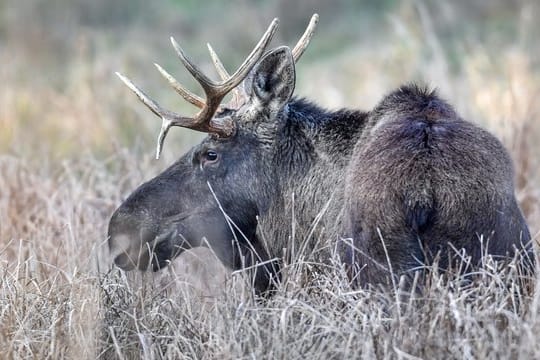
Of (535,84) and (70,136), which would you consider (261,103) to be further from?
(535,84)

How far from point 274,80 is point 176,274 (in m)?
1.05

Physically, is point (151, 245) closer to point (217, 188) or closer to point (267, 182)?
point (217, 188)

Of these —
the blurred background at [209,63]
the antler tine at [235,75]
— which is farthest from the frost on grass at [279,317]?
the blurred background at [209,63]

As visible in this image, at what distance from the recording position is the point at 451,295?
372 centimetres

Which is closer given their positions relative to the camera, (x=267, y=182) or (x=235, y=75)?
(x=235, y=75)

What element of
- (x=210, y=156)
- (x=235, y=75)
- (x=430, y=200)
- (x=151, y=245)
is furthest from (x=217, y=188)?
(x=430, y=200)

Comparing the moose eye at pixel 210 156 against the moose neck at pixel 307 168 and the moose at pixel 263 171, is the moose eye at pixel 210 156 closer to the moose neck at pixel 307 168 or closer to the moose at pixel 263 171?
the moose at pixel 263 171

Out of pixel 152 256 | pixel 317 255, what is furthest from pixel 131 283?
pixel 317 255

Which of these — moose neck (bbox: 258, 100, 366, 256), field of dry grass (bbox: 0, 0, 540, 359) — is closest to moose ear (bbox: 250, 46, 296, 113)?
Result: moose neck (bbox: 258, 100, 366, 256)

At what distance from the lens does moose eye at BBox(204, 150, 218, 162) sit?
5094 mm

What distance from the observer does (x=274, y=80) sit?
5.07 metres

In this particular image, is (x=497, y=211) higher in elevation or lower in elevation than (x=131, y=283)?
higher

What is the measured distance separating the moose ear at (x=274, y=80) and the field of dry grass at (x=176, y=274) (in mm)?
779

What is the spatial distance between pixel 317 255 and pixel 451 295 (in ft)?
3.89
